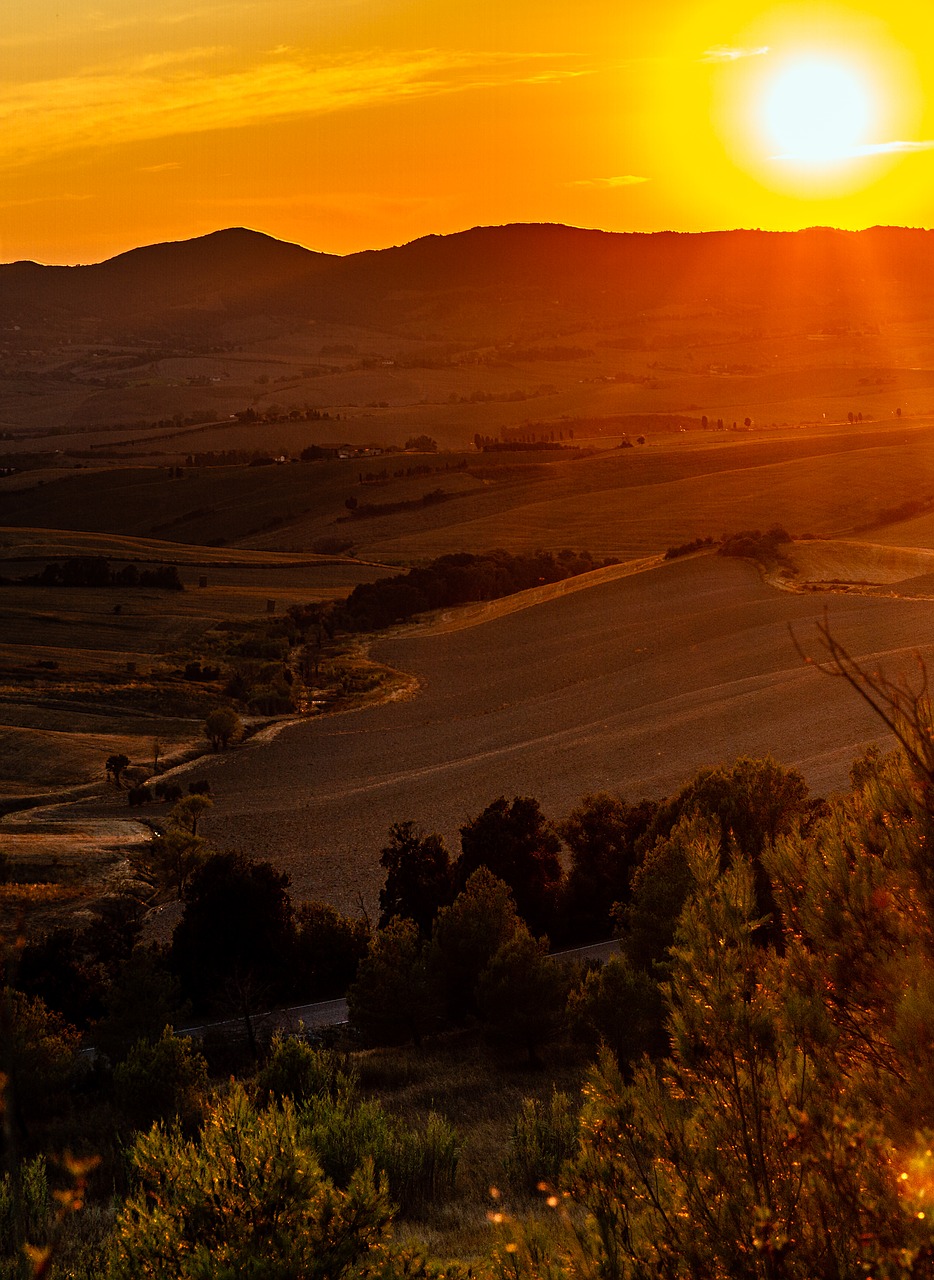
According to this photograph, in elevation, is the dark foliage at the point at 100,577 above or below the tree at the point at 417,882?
above

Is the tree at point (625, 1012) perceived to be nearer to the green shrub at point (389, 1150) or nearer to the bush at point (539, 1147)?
the bush at point (539, 1147)

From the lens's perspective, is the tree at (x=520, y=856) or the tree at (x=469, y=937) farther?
the tree at (x=520, y=856)

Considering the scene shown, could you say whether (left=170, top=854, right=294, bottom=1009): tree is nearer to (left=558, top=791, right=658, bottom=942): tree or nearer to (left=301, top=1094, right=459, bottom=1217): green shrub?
(left=558, top=791, right=658, bottom=942): tree

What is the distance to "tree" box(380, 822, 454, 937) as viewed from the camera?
31.0 metres

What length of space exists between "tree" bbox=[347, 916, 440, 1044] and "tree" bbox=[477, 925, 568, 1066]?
1.72m

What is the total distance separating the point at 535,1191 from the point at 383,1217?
20.4 feet

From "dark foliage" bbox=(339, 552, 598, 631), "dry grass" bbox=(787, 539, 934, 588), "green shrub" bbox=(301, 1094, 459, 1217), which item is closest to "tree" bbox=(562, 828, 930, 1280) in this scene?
"green shrub" bbox=(301, 1094, 459, 1217)

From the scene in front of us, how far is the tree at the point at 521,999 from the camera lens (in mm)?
21281

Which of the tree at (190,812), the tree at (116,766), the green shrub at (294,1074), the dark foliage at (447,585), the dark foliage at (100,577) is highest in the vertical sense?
the dark foliage at (100,577)

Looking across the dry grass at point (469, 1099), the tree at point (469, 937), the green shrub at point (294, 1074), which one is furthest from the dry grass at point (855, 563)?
the green shrub at point (294, 1074)

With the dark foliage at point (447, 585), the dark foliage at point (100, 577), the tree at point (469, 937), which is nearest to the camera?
the tree at point (469, 937)

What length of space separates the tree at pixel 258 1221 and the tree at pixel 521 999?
44.3 ft

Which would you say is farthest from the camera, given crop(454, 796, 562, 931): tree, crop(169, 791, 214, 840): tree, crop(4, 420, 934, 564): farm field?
crop(4, 420, 934, 564): farm field

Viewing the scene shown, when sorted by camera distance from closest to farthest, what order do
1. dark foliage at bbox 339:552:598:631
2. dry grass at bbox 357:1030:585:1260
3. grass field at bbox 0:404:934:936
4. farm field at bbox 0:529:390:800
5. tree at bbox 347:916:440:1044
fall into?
dry grass at bbox 357:1030:585:1260 → tree at bbox 347:916:440:1044 → grass field at bbox 0:404:934:936 → farm field at bbox 0:529:390:800 → dark foliage at bbox 339:552:598:631
